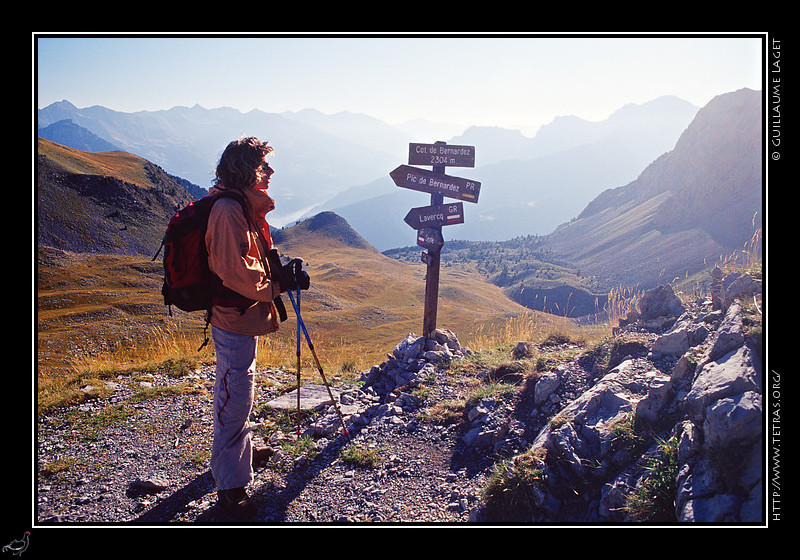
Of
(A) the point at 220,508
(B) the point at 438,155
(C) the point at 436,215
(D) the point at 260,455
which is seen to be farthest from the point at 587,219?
(A) the point at 220,508

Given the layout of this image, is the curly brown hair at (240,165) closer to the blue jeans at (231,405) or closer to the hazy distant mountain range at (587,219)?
the blue jeans at (231,405)

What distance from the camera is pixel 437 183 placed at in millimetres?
8375

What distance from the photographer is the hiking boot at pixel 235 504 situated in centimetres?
389

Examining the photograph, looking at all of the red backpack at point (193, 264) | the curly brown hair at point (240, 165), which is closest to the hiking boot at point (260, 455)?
the red backpack at point (193, 264)

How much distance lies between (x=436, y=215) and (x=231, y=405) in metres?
5.58

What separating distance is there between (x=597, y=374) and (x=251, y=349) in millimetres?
4530

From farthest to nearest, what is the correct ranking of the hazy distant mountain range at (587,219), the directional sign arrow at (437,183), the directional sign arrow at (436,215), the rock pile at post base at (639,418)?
the hazy distant mountain range at (587,219), the directional sign arrow at (436,215), the directional sign arrow at (437,183), the rock pile at post base at (639,418)

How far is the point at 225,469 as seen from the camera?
3854mm

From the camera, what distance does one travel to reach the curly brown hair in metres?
3.78

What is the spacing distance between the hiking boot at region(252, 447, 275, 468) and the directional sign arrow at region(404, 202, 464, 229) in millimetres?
4829

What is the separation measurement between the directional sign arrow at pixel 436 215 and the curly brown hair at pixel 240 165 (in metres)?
4.75

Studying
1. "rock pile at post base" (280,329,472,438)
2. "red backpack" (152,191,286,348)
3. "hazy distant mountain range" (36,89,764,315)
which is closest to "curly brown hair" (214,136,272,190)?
"red backpack" (152,191,286,348)

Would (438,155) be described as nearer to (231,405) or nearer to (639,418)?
(639,418)
